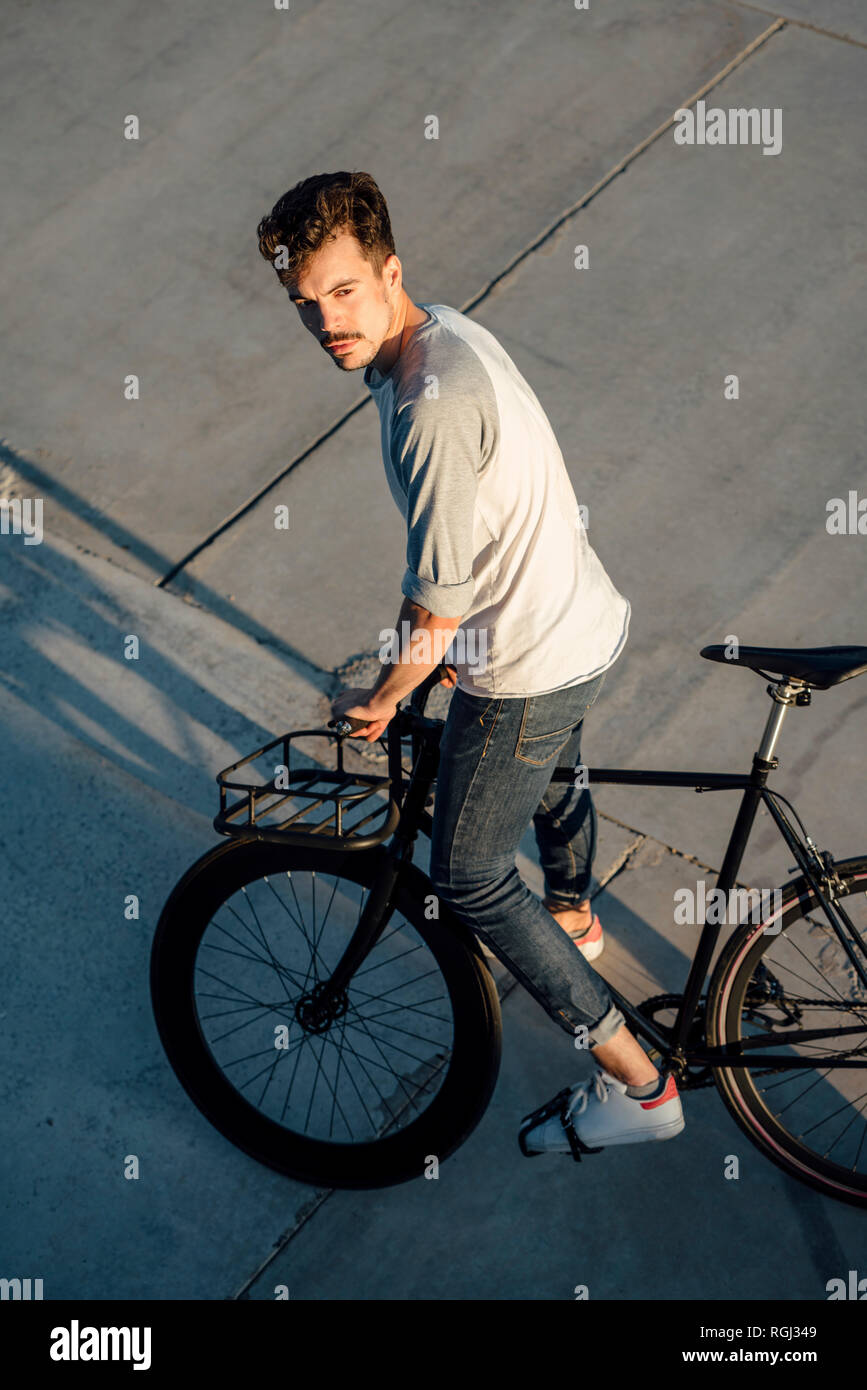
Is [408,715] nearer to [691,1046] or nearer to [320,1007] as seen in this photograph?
[320,1007]

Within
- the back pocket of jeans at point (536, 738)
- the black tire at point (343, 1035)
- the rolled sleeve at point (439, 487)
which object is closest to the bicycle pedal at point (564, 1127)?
the black tire at point (343, 1035)

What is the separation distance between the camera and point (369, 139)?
5.61 m

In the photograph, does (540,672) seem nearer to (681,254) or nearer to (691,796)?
(691,796)

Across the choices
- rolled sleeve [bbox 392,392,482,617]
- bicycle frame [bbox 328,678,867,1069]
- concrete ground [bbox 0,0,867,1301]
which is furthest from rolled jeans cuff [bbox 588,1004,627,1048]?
rolled sleeve [bbox 392,392,482,617]

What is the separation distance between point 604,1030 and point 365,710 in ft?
2.79

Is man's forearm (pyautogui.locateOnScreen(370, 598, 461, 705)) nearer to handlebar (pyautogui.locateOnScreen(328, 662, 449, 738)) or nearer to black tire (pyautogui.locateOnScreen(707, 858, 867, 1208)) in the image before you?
handlebar (pyautogui.locateOnScreen(328, 662, 449, 738))

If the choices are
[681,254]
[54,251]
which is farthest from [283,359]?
[681,254]

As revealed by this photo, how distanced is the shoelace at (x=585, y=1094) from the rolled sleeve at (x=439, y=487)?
1185 millimetres

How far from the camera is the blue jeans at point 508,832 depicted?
2.48 metres

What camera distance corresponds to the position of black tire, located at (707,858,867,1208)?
2.64m

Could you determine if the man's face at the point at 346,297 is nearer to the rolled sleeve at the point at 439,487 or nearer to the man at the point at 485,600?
the man at the point at 485,600

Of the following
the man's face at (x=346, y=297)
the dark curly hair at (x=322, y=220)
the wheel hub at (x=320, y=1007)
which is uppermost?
the dark curly hair at (x=322, y=220)

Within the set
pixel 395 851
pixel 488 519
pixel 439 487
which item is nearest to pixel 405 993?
pixel 395 851

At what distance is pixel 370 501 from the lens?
4.38 metres
